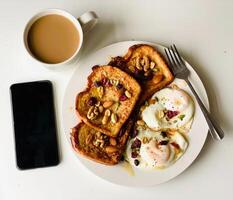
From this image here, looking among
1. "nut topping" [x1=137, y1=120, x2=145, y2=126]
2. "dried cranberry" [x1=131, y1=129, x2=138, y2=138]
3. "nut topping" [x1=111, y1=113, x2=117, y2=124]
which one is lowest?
"dried cranberry" [x1=131, y1=129, x2=138, y2=138]

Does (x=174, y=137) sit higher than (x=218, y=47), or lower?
lower

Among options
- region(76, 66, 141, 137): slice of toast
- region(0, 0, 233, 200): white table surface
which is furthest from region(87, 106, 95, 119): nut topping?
region(0, 0, 233, 200): white table surface

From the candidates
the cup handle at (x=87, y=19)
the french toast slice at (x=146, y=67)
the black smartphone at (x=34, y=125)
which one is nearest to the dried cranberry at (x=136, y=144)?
the french toast slice at (x=146, y=67)

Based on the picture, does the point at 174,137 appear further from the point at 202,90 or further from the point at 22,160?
the point at 22,160

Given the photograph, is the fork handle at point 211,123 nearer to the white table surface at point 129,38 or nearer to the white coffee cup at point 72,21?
the white table surface at point 129,38

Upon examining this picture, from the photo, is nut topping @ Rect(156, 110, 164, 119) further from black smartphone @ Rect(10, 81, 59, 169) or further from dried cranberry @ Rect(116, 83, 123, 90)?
black smartphone @ Rect(10, 81, 59, 169)

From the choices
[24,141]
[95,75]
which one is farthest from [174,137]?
[24,141]
